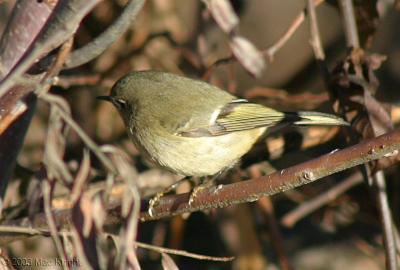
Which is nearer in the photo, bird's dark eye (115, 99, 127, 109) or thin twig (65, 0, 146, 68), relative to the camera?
thin twig (65, 0, 146, 68)

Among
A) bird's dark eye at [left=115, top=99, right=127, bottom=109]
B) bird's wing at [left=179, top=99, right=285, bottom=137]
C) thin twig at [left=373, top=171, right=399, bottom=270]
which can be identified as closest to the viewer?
thin twig at [left=373, top=171, right=399, bottom=270]

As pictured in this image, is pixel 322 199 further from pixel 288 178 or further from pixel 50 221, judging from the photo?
pixel 50 221

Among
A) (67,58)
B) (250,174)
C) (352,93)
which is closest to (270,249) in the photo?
(250,174)

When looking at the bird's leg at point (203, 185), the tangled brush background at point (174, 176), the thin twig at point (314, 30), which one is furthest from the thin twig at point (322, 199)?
the thin twig at point (314, 30)

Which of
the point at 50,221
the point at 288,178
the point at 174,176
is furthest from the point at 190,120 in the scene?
the point at 50,221

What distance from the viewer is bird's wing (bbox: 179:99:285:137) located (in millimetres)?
2891

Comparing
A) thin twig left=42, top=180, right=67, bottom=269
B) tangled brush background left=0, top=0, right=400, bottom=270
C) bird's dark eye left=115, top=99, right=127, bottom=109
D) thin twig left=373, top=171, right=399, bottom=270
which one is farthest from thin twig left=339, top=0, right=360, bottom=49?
thin twig left=42, top=180, right=67, bottom=269

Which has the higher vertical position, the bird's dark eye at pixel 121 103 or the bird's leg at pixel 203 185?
the bird's dark eye at pixel 121 103

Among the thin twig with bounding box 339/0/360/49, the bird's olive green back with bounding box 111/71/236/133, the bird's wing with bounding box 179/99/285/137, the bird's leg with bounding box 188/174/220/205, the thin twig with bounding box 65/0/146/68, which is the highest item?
the thin twig with bounding box 65/0/146/68

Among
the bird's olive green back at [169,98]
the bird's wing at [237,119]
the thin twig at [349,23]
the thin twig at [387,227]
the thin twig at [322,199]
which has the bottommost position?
the thin twig at [322,199]

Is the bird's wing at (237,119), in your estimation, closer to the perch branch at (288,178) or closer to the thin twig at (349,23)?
the thin twig at (349,23)

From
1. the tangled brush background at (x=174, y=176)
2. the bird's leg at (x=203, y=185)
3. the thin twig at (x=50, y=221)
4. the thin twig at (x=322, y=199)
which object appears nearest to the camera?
the thin twig at (x=50, y=221)

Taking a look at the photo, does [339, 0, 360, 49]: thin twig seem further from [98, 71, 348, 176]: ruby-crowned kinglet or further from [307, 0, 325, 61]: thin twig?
[98, 71, 348, 176]: ruby-crowned kinglet

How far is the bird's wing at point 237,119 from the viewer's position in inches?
114
